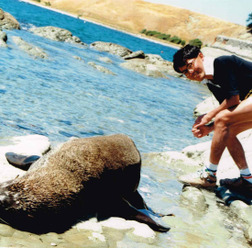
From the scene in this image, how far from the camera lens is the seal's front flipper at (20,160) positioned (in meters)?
4.54

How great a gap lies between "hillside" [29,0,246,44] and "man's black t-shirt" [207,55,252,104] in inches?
4684

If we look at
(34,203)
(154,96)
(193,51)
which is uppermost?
(193,51)

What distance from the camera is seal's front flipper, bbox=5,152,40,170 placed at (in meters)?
4.54

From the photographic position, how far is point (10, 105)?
810 cm

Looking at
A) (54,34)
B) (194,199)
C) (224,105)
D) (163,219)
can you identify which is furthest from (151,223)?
(54,34)

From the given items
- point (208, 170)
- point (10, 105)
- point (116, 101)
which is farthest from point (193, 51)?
point (116, 101)

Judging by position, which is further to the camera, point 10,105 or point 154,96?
point 154,96

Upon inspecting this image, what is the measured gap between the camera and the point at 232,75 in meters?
4.63

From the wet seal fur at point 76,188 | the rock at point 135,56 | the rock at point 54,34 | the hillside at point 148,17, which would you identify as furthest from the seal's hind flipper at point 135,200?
the hillside at point 148,17

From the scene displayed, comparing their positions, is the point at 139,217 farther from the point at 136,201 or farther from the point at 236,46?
the point at 236,46

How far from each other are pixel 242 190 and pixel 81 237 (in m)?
2.88

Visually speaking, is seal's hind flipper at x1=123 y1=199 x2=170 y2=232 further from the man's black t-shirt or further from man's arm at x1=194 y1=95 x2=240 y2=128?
the man's black t-shirt

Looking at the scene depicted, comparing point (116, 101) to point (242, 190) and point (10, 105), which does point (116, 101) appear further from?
point (242, 190)

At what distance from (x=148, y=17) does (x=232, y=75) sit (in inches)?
5373
